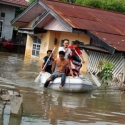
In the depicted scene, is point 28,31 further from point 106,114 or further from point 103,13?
point 106,114

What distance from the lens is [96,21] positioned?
21906 millimetres

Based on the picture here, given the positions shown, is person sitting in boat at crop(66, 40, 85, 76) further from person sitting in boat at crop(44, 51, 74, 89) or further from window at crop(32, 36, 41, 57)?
window at crop(32, 36, 41, 57)

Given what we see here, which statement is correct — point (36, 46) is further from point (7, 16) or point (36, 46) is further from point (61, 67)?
point (61, 67)

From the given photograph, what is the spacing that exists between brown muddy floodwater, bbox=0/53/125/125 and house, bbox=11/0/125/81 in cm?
410

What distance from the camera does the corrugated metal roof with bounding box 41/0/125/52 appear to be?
19281 millimetres

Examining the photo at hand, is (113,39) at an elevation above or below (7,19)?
below

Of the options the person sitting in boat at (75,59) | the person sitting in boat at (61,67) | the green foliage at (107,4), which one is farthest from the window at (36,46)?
Answer: the person sitting in boat at (61,67)

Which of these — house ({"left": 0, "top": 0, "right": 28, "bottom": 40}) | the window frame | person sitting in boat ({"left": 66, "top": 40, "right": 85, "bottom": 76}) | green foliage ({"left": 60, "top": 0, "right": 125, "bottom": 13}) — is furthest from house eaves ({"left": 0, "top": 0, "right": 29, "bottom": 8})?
person sitting in boat ({"left": 66, "top": 40, "right": 85, "bottom": 76})

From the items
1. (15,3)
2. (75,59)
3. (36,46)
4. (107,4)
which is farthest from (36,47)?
(75,59)

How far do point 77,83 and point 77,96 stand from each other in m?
0.46

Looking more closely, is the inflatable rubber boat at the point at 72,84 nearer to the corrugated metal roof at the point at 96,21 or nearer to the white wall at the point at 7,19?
the corrugated metal roof at the point at 96,21

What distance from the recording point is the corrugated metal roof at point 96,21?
19.3m

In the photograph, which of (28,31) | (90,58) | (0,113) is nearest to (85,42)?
(90,58)

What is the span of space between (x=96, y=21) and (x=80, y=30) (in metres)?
1.91
